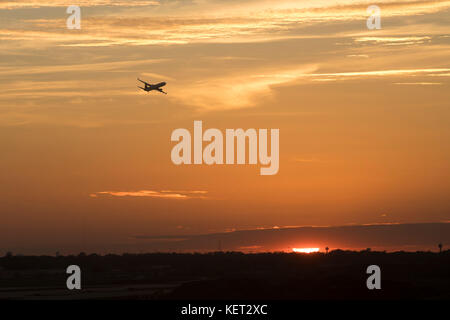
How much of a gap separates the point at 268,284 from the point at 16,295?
4370cm
